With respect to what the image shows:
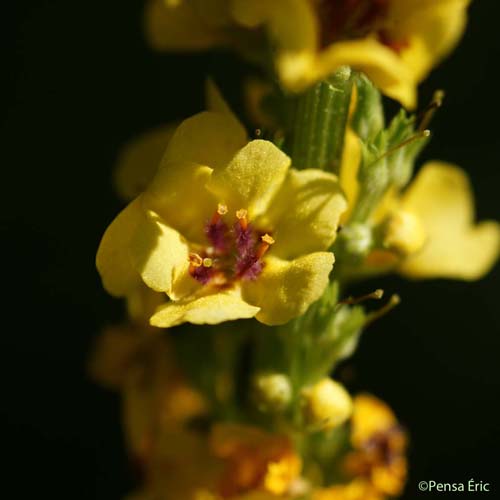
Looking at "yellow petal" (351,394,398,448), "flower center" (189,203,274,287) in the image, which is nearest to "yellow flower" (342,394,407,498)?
"yellow petal" (351,394,398,448)

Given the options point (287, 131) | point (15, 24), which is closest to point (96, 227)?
point (15, 24)

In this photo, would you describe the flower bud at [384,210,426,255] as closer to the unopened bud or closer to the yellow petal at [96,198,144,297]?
the unopened bud

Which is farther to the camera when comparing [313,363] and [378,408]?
[378,408]

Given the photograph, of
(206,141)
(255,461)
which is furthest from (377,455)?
(206,141)

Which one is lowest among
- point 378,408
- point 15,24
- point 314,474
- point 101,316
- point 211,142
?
point 314,474

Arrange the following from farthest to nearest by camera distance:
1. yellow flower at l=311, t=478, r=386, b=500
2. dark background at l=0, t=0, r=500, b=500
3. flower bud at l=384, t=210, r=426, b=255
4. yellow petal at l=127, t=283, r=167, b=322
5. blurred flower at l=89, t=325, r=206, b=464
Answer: dark background at l=0, t=0, r=500, b=500 → blurred flower at l=89, t=325, r=206, b=464 → yellow flower at l=311, t=478, r=386, b=500 → yellow petal at l=127, t=283, r=167, b=322 → flower bud at l=384, t=210, r=426, b=255

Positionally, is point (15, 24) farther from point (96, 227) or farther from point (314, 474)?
point (314, 474)
